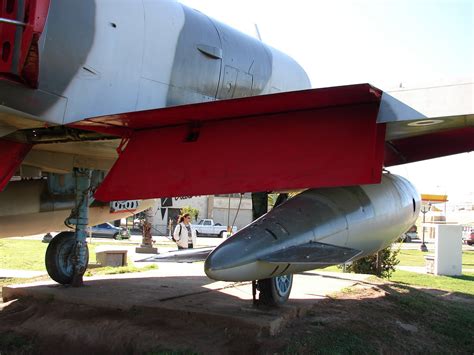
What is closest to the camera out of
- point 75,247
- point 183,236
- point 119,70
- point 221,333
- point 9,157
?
point 119,70

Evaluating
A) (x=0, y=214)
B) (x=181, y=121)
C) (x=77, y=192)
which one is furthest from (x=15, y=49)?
(x=0, y=214)

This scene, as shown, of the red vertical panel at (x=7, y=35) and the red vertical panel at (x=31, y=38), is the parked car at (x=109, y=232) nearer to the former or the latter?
the red vertical panel at (x=31, y=38)

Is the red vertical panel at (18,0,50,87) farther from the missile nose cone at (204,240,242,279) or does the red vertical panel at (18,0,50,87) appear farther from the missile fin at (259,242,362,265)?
the missile fin at (259,242,362,265)

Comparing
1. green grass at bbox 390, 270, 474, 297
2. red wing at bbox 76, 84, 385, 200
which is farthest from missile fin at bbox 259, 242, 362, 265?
green grass at bbox 390, 270, 474, 297

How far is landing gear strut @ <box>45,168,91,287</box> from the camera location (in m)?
7.33

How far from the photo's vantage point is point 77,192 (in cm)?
738

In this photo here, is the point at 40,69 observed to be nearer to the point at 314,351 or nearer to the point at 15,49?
the point at 15,49

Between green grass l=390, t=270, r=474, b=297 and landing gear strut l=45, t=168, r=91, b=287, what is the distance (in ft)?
23.3

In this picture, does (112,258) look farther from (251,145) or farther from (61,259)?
(251,145)

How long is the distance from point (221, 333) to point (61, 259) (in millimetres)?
3656

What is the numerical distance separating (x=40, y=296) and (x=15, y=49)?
3852 mm

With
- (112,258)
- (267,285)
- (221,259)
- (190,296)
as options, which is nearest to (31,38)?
(221,259)

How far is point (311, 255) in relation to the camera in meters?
3.94

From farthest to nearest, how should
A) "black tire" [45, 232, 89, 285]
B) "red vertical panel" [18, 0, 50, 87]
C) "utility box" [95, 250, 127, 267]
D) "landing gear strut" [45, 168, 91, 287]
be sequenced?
"utility box" [95, 250, 127, 267] → "black tire" [45, 232, 89, 285] → "landing gear strut" [45, 168, 91, 287] → "red vertical panel" [18, 0, 50, 87]
